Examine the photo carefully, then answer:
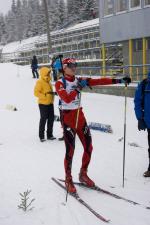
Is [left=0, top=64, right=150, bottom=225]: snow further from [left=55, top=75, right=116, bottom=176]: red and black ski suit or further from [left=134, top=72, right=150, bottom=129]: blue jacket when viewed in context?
[left=134, top=72, right=150, bottom=129]: blue jacket

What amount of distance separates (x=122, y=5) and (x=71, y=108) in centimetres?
1451

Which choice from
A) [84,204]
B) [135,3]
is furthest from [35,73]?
[84,204]

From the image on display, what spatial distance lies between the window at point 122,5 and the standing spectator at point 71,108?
1396 centimetres

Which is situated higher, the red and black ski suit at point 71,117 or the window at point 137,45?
the window at point 137,45

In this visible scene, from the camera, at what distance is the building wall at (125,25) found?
18031mm

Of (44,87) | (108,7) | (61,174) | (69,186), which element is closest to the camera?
(69,186)

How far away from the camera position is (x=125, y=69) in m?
19.7

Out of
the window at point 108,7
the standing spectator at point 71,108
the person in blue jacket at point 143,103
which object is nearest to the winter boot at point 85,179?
the standing spectator at point 71,108

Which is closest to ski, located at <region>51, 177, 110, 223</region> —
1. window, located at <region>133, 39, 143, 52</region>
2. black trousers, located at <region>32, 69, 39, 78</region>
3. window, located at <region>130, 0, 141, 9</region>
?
window, located at <region>130, 0, 141, 9</region>

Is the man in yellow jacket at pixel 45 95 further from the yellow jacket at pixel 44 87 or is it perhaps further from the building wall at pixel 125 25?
the building wall at pixel 125 25

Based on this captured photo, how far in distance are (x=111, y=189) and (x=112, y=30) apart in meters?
15.3

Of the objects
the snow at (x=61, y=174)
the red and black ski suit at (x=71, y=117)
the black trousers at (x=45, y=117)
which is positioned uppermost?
the red and black ski suit at (x=71, y=117)

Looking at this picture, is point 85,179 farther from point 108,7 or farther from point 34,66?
point 34,66

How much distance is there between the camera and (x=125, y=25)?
63.6 feet
